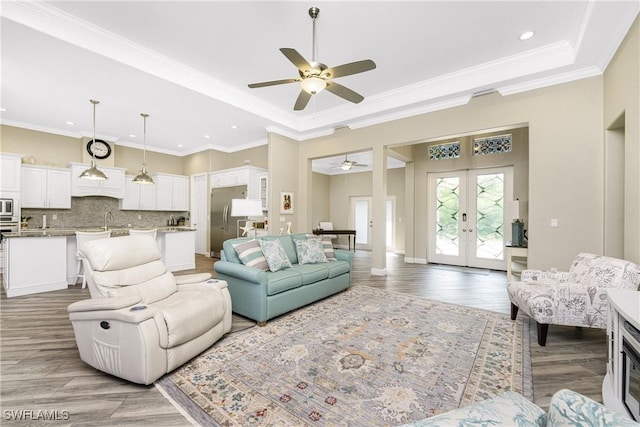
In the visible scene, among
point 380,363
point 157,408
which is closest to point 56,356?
point 157,408

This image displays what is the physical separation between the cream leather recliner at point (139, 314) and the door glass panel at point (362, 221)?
758 centimetres

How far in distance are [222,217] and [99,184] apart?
2.78 metres

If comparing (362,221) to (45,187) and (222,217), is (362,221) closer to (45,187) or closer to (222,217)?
(222,217)

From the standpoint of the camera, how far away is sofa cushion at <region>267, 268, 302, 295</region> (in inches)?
119

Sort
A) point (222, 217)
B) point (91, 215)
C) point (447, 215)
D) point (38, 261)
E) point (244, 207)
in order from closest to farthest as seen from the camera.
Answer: point (38, 261), point (244, 207), point (91, 215), point (447, 215), point (222, 217)

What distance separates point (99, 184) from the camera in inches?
247

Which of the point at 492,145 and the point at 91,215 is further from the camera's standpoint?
the point at 91,215

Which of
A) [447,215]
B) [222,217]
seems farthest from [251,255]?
[447,215]

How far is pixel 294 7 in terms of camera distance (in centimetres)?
275

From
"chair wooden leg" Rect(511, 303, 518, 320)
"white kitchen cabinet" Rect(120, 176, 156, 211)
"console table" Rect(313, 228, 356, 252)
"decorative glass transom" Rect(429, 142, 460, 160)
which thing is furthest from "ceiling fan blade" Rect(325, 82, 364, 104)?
"console table" Rect(313, 228, 356, 252)

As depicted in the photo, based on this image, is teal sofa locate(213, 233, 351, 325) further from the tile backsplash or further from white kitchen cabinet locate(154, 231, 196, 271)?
the tile backsplash

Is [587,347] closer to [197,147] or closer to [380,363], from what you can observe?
[380,363]

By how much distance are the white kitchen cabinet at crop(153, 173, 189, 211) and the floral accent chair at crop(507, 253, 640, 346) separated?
25.8 feet

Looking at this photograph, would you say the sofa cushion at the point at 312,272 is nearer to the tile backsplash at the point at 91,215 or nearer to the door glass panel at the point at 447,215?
the door glass panel at the point at 447,215
